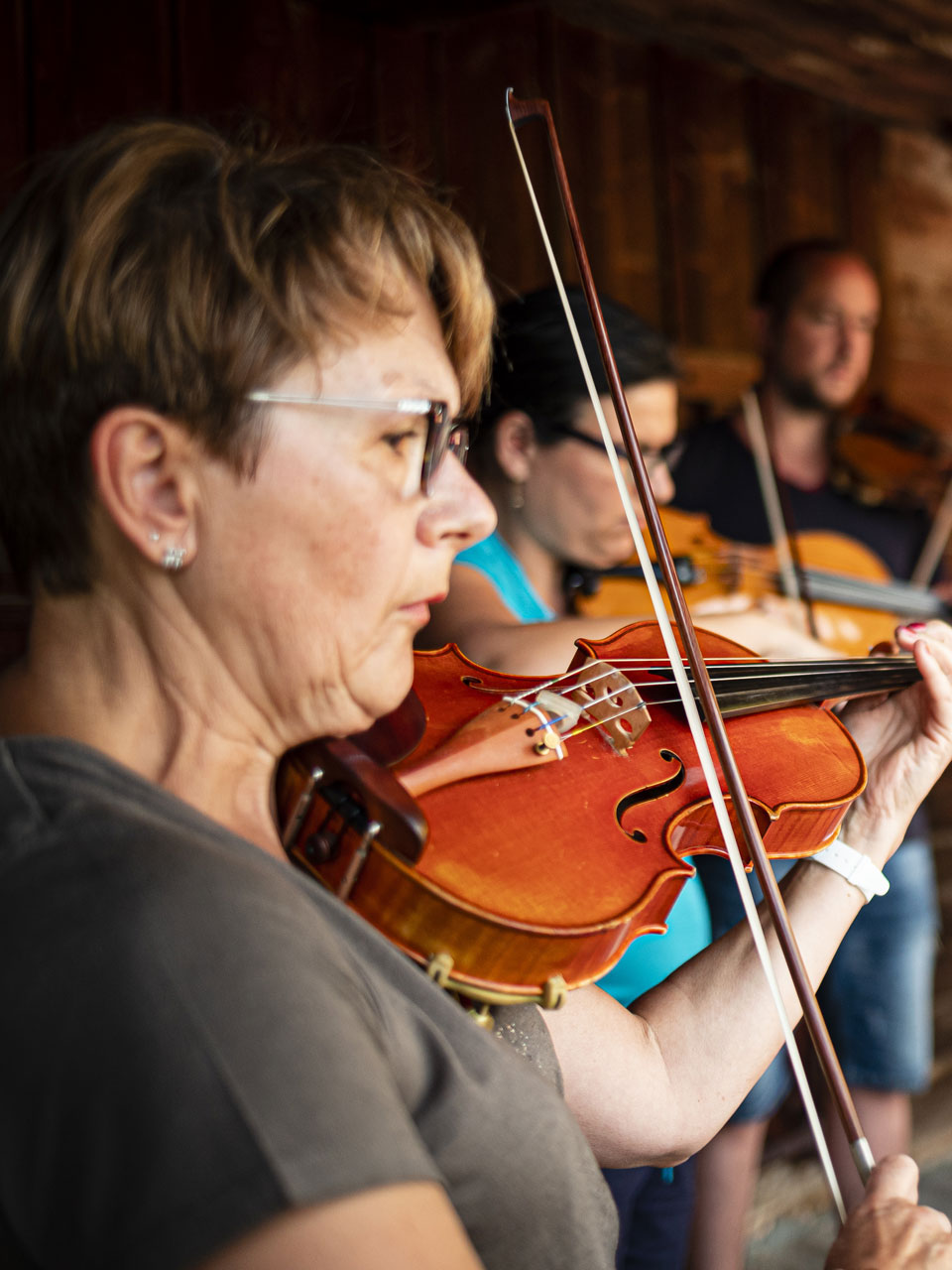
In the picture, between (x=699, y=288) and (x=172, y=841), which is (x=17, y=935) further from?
(x=699, y=288)

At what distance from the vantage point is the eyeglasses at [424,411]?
0.76 m

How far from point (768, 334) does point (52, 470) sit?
7.38 ft

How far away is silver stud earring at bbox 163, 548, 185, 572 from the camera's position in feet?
2.47

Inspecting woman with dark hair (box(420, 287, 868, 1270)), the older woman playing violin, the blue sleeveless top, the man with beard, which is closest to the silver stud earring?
the older woman playing violin

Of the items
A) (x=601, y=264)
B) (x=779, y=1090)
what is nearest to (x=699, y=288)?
(x=601, y=264)

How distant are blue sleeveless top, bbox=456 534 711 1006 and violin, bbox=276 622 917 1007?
0.56ft

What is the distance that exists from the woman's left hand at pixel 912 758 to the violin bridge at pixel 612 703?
0.23 metres

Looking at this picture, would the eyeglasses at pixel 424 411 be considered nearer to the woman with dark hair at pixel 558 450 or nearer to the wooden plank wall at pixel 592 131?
the woman with dark hair at pixel 558 450

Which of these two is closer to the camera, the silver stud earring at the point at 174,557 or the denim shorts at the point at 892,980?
the silver stud earring at the point at 174,557

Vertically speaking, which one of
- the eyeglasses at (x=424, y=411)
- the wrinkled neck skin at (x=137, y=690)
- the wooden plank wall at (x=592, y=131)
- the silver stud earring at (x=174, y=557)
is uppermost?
the wooden plank wall at (x=592, y=131)

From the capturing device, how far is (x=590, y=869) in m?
0.91

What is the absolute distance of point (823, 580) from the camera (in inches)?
91.8

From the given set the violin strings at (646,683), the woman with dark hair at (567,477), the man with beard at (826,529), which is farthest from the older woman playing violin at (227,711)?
the man with beard at (826,529)

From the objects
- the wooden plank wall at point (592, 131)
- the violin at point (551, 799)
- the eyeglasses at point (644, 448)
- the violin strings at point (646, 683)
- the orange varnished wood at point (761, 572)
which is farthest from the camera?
the orange varnished wood at point (761, 572)
